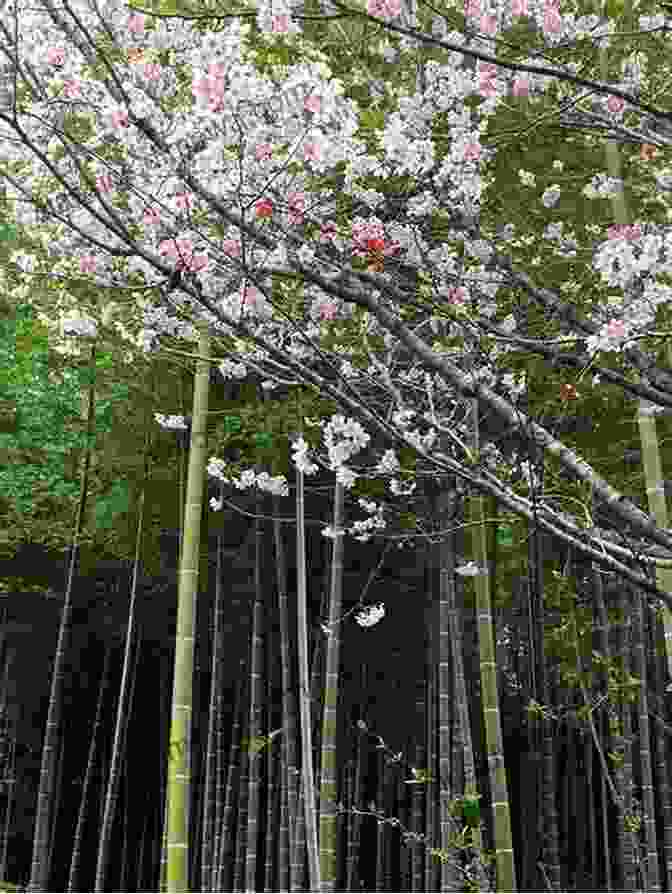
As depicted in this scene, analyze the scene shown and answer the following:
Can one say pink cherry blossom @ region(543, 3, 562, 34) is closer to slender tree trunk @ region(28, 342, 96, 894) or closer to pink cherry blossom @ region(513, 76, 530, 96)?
pink cherry blossom @ region(513, 76, 530, 96)

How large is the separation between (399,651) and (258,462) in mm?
4391

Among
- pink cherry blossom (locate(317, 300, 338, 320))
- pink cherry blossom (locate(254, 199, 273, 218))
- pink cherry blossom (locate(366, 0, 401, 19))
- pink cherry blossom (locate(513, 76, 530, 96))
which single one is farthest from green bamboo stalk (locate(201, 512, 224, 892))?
pink cherry blossom (locate(366, 0, 401, 19))

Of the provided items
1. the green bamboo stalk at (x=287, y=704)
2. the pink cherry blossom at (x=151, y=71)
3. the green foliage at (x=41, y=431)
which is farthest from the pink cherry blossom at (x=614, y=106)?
the green bamboo stalk at (x=287, y=704)

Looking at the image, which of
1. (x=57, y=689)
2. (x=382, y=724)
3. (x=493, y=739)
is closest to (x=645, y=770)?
(x=493, y=739)

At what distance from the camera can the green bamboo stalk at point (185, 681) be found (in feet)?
11.6

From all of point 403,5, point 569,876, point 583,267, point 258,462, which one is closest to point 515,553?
point 258,462

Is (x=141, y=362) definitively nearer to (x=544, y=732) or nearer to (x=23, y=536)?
(x=23, y=536)

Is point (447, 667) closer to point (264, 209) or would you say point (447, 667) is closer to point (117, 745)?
point (117, 745)

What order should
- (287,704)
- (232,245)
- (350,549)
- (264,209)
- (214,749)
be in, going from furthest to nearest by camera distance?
(350,549), (214,749), (287,704), (232,245), (264,209)

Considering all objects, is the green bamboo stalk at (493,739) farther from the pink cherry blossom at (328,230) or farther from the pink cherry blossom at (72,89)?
the pink cherry blossom at (72,89)

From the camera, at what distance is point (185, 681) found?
3686 millimetres

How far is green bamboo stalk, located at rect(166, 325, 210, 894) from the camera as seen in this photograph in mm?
3529

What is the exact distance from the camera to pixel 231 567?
28.2ft

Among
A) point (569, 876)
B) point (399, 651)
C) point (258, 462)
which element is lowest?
point (569, 876)
